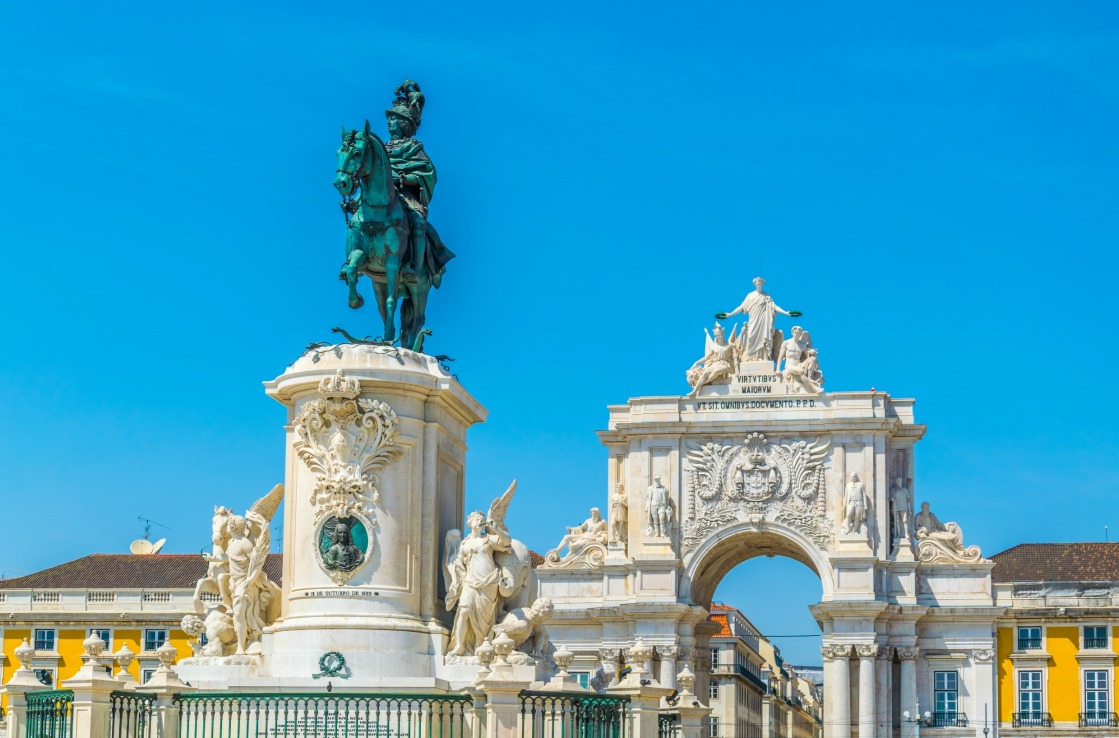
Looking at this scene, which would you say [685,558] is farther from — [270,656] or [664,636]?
[270,656]

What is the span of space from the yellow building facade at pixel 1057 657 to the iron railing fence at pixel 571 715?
179ft

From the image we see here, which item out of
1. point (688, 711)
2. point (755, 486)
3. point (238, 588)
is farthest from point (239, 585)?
point (755, 486)

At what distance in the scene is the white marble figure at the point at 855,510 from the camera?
7094 cm

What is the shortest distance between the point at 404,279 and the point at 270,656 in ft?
14.0

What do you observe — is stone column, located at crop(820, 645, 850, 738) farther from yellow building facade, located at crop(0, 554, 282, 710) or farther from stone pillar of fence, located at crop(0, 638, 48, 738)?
stone pillar of fence, located at crop(0, 638, 48, 738)

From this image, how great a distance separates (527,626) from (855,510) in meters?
51.7

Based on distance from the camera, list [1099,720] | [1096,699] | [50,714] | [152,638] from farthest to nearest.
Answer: [1096,699] < [1099,720] < [152,638] < [50,714]

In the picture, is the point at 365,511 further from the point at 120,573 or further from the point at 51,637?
the point at 120,573

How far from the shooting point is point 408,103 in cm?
2234

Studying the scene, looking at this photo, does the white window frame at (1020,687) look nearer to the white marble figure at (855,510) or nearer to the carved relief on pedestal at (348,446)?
the white marble figure at (855,510)

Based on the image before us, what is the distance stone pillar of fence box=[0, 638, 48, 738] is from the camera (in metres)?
19.9

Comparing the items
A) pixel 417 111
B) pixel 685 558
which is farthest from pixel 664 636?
pixel 417 111

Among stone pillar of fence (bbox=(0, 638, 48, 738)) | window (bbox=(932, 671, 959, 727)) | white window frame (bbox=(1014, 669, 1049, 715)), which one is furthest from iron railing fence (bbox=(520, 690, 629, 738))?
white window frame (bbox=(1014, 669, 1049, 715))

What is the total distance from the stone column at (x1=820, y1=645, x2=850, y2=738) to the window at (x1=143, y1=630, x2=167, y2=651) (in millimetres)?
22478
